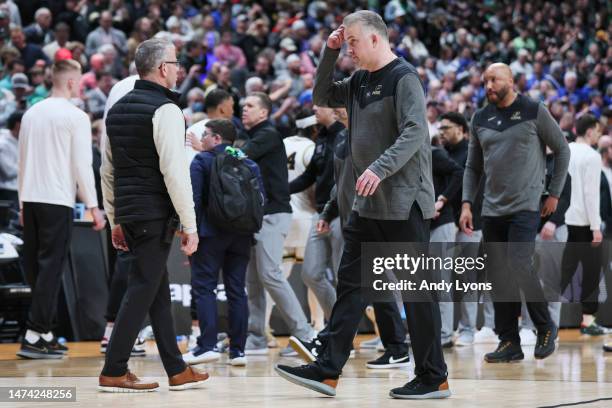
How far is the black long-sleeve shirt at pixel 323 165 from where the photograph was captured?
8820 millimetres

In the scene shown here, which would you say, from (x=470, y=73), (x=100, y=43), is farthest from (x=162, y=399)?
(x=470, y=73)

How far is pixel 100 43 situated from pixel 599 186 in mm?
8608

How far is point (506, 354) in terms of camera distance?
310 inches

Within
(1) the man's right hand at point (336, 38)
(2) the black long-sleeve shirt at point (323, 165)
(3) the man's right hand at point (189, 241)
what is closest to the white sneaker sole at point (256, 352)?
(2) the black long-sleeve shirt at point (323, 165)

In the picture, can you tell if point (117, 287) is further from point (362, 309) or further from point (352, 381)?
point (362, 309)

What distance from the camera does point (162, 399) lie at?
220 inches

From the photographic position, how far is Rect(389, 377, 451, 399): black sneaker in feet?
18.4

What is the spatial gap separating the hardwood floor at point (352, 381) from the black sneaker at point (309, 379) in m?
0.06

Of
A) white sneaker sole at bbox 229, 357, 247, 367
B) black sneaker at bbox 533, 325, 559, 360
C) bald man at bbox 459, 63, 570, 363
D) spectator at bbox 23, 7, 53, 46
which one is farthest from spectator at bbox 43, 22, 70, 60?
black sneaker at bbox 533, 325, 559, 360

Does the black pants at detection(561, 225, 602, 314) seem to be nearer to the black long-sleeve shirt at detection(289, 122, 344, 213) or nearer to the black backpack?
the black long-sleeve shirt at detection(289, 122, 344, 213)

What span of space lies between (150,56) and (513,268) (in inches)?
127

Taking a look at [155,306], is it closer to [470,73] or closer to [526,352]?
[526,352]

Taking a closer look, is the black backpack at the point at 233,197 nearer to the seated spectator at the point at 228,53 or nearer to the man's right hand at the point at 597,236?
the man's right hand at the point at 597,236

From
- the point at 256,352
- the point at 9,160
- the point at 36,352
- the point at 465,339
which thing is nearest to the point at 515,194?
the point at 465,339
